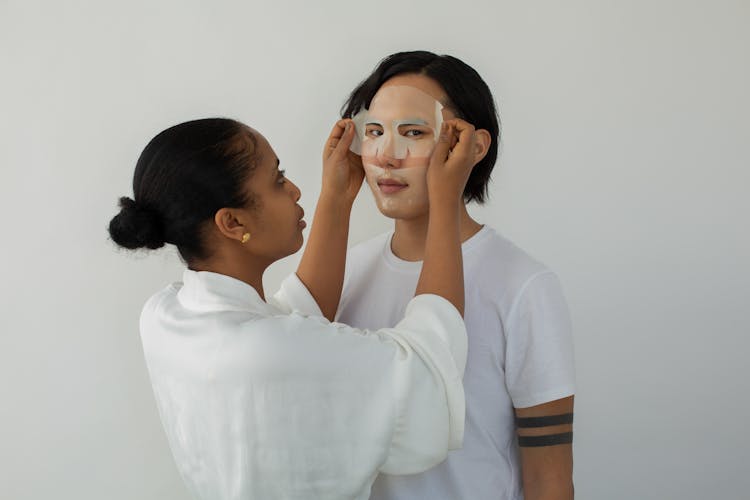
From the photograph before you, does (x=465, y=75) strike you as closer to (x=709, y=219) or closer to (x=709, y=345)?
(x=709, y=219)

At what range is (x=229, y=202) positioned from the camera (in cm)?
110

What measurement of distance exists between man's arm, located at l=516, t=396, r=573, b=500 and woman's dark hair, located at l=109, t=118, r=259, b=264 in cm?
57

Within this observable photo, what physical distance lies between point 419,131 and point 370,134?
102mm

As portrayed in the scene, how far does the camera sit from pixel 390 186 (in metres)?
1.33

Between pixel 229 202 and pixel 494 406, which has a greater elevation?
pixel 229 202

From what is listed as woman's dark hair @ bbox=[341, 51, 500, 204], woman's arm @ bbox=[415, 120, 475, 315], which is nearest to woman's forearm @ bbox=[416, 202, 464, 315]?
woman's arm @ bbox=[415, 120, 475, 315]

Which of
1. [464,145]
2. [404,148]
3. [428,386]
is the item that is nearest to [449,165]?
[464,145]

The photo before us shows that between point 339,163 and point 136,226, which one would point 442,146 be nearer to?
point 339,163

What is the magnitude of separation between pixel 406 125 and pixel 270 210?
0.31m

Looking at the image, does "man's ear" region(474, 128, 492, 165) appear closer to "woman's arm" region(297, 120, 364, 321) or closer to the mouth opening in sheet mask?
the mouth opening in sheet mask

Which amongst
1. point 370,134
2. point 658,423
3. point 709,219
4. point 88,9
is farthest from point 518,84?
point 88,9

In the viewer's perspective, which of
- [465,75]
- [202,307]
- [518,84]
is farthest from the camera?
[518,84]

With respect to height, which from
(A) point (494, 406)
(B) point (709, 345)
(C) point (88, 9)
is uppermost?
(C) point (88, 9)

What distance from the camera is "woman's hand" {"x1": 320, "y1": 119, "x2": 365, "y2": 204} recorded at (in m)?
1.39
